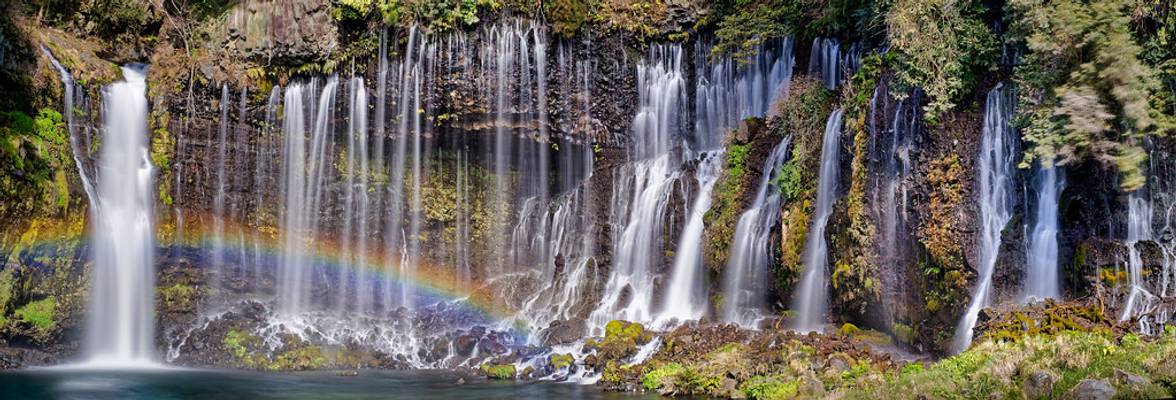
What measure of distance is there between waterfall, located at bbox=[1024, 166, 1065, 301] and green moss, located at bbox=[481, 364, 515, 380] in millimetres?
10369

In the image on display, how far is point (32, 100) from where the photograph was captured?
22953 millimetres

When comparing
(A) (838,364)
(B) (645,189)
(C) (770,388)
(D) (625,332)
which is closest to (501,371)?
(D) (625,332)

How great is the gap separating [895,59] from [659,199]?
840 centimetres

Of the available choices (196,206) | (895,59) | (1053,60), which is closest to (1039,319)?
(1053,60)

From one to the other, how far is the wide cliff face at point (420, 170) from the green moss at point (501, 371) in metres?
2.16

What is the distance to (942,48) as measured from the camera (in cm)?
1841

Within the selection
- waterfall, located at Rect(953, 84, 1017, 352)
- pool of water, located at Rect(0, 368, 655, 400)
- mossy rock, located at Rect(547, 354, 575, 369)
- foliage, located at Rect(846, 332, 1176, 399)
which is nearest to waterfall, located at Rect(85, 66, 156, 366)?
pool of water, located at Rect(0, 368, 655, 400)

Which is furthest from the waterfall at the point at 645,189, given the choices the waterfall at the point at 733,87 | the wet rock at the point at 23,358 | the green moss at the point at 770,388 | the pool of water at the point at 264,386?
the wet rock at the point at 23,358

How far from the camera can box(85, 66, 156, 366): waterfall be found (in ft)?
76.7

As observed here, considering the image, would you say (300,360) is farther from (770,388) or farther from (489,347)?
(770,388)

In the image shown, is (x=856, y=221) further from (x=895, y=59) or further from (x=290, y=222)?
(x=290, y=222)

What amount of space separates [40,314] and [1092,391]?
72.9ft

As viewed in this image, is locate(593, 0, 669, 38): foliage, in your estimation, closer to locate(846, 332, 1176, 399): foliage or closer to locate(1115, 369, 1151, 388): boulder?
locate(846, 332, 1176, 399): foliage

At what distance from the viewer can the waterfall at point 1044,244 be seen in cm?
1634
